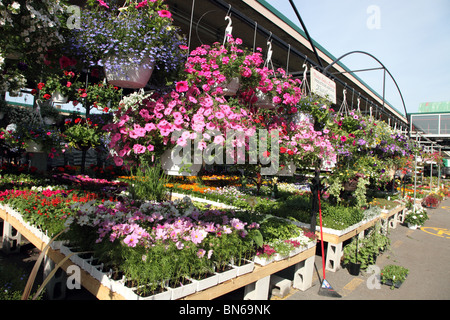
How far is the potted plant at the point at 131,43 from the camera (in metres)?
1.44

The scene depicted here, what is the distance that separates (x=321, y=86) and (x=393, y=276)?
2.90 metres

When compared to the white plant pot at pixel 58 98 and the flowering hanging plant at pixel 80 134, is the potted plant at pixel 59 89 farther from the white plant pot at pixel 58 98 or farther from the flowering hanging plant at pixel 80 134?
the flowering hanging plant at pixel 80 134

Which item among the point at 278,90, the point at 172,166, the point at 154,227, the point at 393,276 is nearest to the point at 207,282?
the point at 154,227

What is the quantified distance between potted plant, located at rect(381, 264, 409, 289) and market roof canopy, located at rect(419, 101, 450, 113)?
28671 mm

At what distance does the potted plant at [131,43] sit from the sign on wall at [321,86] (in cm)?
174

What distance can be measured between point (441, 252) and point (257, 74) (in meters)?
6.24

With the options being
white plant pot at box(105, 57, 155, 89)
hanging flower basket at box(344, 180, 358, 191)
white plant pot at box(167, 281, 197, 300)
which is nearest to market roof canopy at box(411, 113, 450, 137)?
hanging flower basket at box(344, 180, 358, 191)

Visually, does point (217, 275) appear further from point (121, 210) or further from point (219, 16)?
point (219, 16)

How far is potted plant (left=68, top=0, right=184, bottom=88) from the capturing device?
4.72 feet

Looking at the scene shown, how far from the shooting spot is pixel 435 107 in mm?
27031

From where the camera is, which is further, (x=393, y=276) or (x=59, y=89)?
(x=393, y=276)

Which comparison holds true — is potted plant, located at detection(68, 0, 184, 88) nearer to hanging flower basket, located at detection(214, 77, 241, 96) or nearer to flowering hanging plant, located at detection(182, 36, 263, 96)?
flowering hanging plant, located at detection(182, 36, 263, 96)

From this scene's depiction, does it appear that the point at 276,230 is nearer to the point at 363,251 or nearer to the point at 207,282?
the point at 207,282
